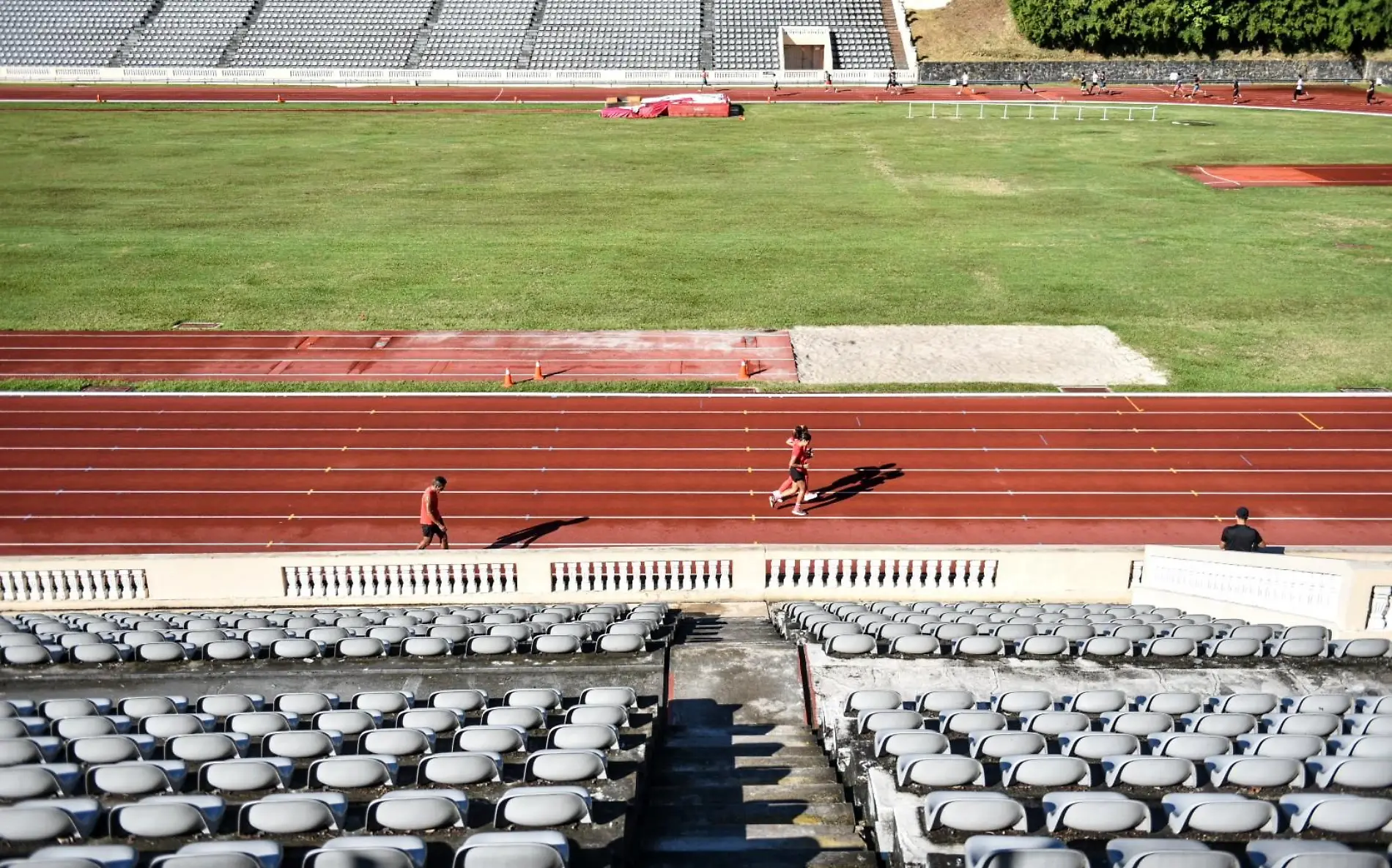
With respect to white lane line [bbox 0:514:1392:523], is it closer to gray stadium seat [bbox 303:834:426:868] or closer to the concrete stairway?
the concrete stairway

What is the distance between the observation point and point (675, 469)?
19.5m

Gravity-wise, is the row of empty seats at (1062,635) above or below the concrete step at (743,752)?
above

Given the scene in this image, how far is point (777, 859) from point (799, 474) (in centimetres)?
1070

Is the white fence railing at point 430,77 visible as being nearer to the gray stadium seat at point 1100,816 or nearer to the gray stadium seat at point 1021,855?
the gray stadium seat at point 1100,816

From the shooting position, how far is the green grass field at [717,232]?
26.6 metres

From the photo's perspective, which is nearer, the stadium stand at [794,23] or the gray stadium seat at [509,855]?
the gray stadium seat at [509,855]

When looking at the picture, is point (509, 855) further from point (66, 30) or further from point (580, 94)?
point (66, 30)

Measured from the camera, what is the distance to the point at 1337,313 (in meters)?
26.4

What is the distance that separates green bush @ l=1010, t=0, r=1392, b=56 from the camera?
61344 millimetres

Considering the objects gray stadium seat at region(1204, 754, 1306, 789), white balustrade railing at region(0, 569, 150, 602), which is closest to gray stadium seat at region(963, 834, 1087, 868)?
gray stadium seat at region(1204, 754, 1306, 789)

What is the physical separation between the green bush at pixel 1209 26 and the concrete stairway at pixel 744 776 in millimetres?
62526

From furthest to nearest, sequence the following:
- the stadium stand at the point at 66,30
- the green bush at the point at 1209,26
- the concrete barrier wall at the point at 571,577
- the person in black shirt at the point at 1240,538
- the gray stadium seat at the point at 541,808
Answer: the stadium stand at the point at 66,30, the green bush at the point at 1209,26, the concrete barrier wall at the point at 571,577, the person in black shirt at the point at 1240,538, the gray stadium seat at the point at 541,808

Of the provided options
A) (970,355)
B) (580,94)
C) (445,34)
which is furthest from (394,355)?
(445,34)

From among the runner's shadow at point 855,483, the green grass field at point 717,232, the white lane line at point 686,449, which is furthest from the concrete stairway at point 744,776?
the green grass field at point 717,232
